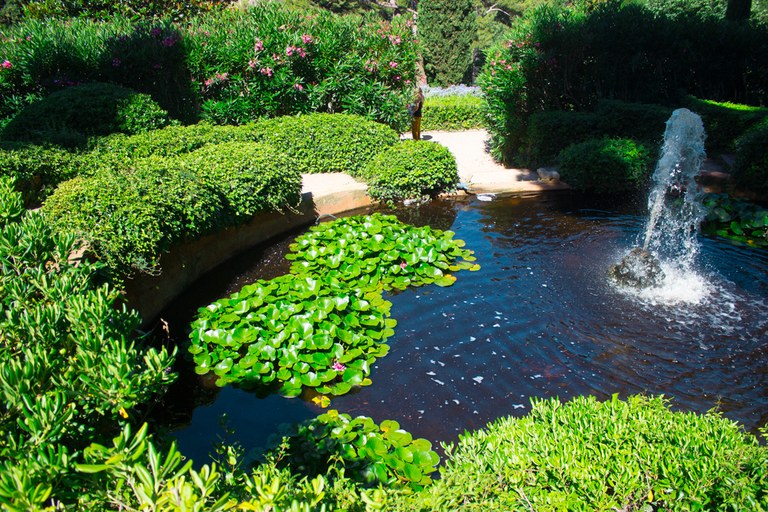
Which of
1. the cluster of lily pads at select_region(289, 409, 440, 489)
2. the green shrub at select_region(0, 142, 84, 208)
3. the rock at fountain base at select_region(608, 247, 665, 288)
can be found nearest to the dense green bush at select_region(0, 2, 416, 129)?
the green shrub at select_region(0, 142, 84, 208)

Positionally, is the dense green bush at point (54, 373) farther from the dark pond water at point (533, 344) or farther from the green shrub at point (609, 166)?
the green shrub at point (609, 166)

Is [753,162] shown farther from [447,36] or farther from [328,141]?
[447,36]

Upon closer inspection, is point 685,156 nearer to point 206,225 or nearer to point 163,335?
point 206,225

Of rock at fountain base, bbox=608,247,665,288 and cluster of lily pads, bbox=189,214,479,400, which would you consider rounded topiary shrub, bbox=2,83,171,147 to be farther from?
rock at fountain base, bbox=608,247,665,288

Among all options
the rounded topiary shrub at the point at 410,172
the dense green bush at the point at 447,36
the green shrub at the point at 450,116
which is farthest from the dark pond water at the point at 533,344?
the dense green bush at the point at 447,36

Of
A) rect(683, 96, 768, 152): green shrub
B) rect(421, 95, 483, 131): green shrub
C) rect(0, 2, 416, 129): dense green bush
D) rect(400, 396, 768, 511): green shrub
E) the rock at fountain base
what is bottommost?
the rock at fountain base

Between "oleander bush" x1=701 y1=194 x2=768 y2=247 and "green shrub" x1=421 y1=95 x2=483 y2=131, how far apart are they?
891 cm

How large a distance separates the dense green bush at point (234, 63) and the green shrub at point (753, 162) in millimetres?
6263

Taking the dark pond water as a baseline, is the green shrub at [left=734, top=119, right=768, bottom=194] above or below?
above

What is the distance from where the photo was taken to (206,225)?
580 cm

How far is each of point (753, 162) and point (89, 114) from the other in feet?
34.4

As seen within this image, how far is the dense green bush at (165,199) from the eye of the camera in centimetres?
468

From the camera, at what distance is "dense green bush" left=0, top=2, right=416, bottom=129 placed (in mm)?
9531

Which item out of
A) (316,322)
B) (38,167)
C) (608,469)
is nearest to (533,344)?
(316,322)
